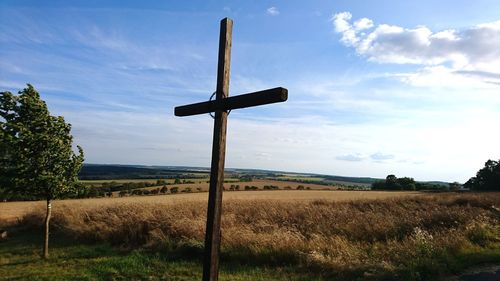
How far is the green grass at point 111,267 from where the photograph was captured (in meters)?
9.15

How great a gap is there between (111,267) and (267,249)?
4.03m

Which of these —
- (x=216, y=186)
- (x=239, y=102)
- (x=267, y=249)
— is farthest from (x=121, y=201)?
(x=239, y=102)

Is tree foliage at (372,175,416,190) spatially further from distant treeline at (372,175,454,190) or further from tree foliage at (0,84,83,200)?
tree foliage at (0,84,83,200)

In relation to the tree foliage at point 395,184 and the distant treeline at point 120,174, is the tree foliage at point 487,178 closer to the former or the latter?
A: the tree foliage at point 395,184

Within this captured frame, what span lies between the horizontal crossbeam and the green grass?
4.27m

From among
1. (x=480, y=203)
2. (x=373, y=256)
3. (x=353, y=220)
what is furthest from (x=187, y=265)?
(x=480, y=203)

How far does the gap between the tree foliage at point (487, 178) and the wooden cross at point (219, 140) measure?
68.1 m

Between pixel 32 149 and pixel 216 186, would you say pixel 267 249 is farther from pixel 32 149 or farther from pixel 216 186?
pixel 32 149

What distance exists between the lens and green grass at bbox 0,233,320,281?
9148 mm

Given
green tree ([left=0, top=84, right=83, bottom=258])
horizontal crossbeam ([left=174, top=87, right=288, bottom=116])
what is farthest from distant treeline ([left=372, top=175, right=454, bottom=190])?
horizontal crossbeam ([left=174, top=87, right=288, bottom=116])

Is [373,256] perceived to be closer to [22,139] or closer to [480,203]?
[22,139]

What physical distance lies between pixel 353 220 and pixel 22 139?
11077mm

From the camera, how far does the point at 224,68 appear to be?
5.68m

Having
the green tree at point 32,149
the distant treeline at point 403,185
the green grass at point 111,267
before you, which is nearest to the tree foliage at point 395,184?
the distant treeline at point 403,185
